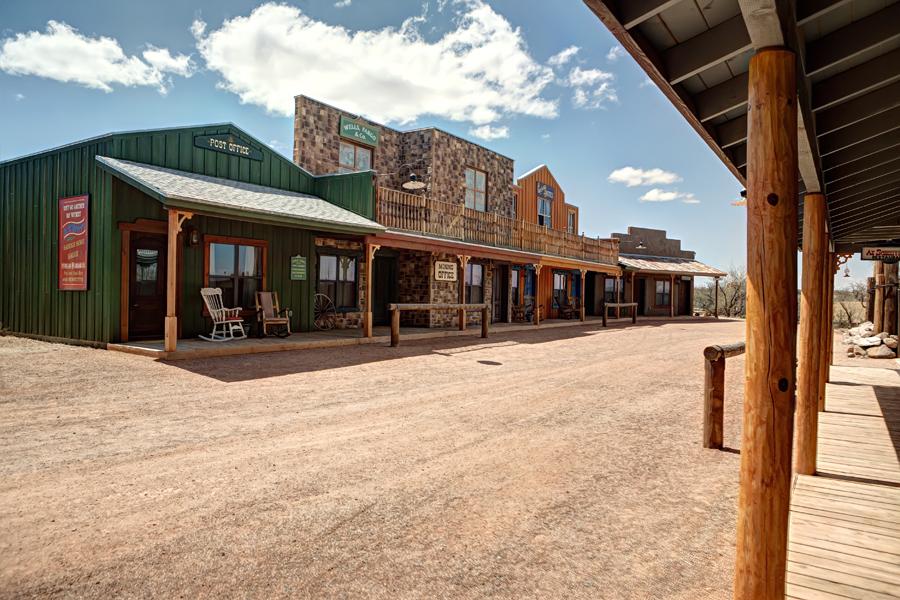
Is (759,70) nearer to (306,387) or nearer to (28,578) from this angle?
(28,578)

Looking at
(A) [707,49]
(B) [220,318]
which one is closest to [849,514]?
(A) [707,49]

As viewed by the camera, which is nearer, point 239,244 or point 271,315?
point 239,244

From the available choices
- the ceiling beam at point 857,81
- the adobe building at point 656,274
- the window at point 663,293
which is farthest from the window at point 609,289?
the ceiling beam at point 857,81

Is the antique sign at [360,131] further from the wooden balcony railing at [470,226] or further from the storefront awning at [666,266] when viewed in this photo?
the storefront awning at [666,266]

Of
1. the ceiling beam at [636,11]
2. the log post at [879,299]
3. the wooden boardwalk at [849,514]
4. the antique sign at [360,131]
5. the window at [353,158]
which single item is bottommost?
the wooden boardwalk at [849,514]

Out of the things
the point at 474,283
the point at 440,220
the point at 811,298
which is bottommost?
the point at 811,298

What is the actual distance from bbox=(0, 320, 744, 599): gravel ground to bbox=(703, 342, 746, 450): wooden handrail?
0.59 ft

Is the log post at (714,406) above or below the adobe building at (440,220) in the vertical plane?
below

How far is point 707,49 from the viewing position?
8.62 feet

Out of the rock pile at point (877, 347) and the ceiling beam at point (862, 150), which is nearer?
the ceiling beam at point (862, 150)

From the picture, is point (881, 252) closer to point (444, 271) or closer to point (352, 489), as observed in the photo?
point (444, 271)

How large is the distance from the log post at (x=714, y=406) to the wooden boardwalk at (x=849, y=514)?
817 millimetres

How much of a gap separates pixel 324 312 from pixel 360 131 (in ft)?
18.4

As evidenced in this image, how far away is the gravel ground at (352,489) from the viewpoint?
101 inches
